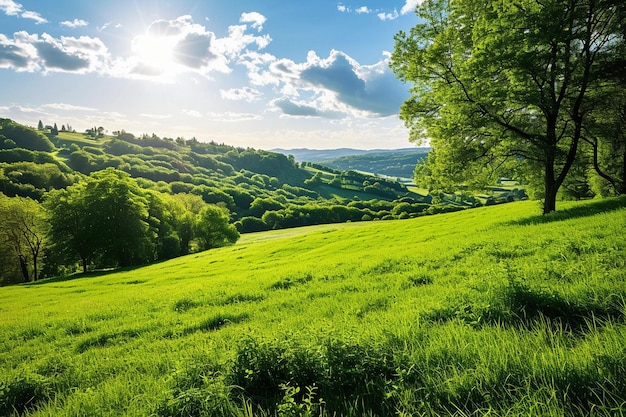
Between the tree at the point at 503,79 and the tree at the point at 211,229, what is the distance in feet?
203

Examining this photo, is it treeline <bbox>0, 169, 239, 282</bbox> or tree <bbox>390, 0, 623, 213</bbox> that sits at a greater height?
tree <bbox>390, 0, 623, 213</bbox>

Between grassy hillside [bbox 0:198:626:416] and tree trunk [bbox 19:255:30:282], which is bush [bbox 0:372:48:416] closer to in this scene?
grassy hillside [bbox 0:198:626:416]

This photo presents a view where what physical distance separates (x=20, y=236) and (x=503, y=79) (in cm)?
7324

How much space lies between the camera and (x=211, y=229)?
254 feet

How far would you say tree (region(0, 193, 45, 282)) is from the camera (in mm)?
53250

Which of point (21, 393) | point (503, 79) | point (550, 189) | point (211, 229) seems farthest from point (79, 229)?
point (550, 189)

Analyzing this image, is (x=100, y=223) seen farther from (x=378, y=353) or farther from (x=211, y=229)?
(x=378, y=353)

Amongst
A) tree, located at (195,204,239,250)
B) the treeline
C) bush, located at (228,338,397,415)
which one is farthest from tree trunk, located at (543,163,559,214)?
tree, located at (195,204,239,250)

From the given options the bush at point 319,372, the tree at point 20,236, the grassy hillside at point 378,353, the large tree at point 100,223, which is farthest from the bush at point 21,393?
the tree at point 20,236

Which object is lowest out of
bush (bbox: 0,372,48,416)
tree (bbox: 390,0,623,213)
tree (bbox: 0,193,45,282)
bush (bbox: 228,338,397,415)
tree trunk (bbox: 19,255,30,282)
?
tree trunk (bbox: 19,255,30,282)

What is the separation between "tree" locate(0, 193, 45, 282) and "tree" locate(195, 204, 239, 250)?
29.3m

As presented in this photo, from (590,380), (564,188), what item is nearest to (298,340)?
(590,380)

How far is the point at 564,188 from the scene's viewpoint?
132ft

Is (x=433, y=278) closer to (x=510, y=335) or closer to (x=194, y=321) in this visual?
(x=510, y=335)
